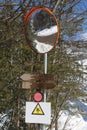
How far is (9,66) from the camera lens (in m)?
10.8

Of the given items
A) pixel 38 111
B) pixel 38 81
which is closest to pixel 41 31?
pixel 38 81

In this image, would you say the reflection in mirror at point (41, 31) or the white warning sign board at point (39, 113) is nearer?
the white warning sign board at point (39, 113)

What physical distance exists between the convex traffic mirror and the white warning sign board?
2.51ft

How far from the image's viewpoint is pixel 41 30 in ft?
21.6

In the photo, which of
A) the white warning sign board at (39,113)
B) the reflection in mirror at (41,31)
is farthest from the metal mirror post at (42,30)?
the white warning sign board at (39,113)

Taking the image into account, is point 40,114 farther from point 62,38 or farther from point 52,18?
point 62,38

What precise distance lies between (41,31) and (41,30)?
50 millimetres

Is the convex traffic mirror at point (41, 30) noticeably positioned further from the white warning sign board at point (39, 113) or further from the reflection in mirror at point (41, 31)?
the white warning sign board at point (39, 113)

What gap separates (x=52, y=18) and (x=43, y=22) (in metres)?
0.25

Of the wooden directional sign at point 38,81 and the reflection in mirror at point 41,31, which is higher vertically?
the reflection in mirror at point 41,31

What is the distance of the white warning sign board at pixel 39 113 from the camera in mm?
6165

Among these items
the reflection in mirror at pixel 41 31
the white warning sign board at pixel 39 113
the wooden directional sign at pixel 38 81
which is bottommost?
the white warning sign board at pixel 39 113

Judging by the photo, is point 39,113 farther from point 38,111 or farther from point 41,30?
point 41,30

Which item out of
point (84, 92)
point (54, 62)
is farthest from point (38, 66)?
point (84, 92)
